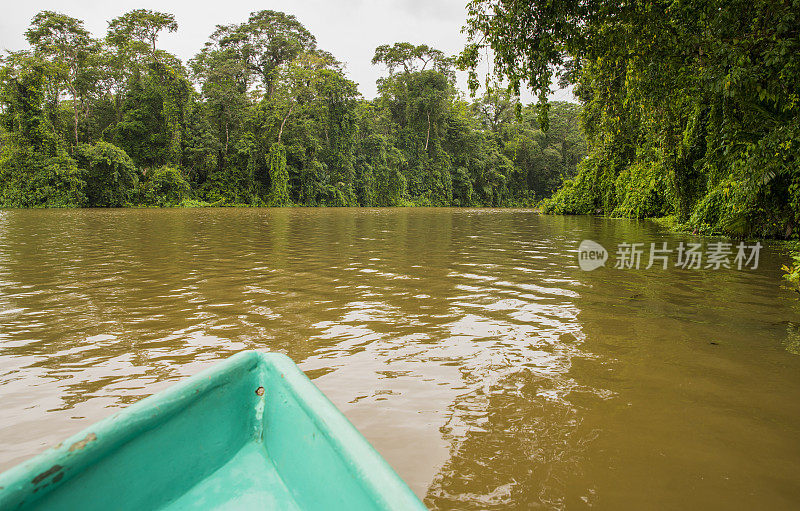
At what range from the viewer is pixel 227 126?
139 ft

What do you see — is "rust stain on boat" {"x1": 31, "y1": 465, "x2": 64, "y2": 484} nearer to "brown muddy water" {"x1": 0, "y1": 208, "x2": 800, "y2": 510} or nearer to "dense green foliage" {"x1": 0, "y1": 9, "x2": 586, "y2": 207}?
"brown muddy water" {"x1": 0, "y1": 208, "x2": 800, "y2": 510}

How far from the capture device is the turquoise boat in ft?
4.31

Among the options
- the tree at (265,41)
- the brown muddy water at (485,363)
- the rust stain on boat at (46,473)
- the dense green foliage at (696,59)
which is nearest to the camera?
the rust stain on boat at (46,473)

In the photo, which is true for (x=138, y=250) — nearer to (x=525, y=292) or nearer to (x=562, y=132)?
(x=525, y=292)

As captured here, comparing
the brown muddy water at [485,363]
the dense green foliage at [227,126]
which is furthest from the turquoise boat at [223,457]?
the dense green foliage at [227,126]

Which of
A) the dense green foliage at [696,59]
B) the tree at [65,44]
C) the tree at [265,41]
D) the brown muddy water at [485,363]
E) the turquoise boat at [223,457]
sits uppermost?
the tree at [265,41]

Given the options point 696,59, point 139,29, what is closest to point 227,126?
point 139,29

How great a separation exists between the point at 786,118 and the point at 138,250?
43.0ft

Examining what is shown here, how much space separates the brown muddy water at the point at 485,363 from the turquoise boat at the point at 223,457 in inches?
31.1

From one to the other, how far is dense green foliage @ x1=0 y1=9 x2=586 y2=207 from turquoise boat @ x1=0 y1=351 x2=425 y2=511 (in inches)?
1528

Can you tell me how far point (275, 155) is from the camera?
40.4 m

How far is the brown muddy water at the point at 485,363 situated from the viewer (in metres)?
2.36

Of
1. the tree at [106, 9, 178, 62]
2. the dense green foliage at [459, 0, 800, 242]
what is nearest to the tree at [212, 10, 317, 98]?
the tree at [106, 9, 178, 62]

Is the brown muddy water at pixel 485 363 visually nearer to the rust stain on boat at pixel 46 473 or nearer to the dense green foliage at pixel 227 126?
the rust stain on boat at pixel 46 473
